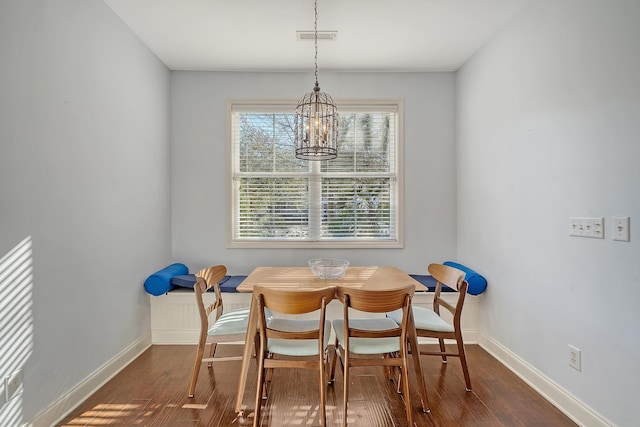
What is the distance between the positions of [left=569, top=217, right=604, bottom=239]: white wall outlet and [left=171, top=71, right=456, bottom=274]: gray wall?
1667 mm

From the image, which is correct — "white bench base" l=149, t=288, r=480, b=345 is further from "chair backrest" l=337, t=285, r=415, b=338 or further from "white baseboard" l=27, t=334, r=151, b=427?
"chair backrest" l=337, t=285, r=415, b=338

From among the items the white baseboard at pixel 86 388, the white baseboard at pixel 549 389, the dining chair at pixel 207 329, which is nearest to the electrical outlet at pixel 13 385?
the white baseboard at pixel 86 388

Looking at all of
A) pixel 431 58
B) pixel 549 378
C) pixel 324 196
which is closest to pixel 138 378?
pixel 324 196

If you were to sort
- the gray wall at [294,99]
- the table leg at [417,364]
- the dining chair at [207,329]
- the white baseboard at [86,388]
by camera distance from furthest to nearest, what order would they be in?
the gray wall at [294,99] → the dining chair at [207,329] → the table leg at [417,364] → the white baseboard at [86,388]

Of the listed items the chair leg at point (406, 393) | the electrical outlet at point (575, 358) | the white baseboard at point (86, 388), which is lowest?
the white baseboard at point (86, 388)

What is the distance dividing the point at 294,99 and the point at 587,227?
9.28 feet

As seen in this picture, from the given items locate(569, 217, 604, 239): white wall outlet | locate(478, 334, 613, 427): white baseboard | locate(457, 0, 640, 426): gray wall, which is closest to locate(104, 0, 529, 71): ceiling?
locate(457, 0, 640, 426): gray wall

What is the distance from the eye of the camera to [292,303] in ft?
6.31

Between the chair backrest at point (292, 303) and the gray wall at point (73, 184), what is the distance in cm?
125

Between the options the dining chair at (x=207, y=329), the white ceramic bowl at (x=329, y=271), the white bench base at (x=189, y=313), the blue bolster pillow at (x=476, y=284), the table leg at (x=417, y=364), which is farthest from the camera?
the white bench base at (x=189, y=313)

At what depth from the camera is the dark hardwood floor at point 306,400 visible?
2.10 metres

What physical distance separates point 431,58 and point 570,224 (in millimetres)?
2135

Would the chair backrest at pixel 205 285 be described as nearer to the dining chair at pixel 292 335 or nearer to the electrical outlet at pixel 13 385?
the dining chair at pixel 292 335

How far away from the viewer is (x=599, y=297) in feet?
6.40
